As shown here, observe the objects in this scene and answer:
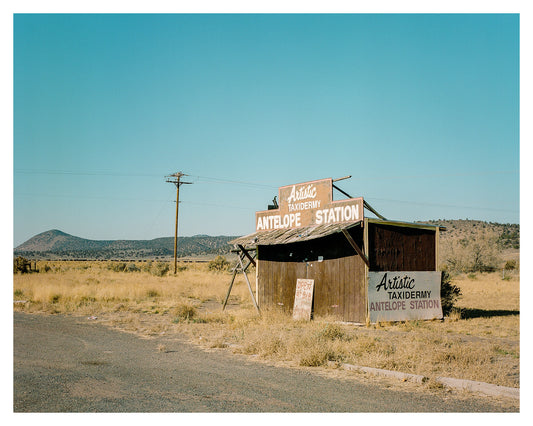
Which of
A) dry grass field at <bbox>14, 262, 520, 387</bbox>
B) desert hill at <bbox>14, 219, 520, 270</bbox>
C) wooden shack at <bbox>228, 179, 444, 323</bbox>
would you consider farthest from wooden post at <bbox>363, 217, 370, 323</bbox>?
desert hill at <bbox>14, 219, 520, 270</bbox>

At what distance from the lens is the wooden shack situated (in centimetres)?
1638

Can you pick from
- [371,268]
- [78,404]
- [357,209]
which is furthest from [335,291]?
[78,404]

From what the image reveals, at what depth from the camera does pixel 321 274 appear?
58.1ft

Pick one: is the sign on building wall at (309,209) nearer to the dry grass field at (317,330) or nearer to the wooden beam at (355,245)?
the wooden beam at (355,245)

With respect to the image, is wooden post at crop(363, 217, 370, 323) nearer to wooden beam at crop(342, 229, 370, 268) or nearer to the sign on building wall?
wooden beam at crop(342, 229, 370, 268)

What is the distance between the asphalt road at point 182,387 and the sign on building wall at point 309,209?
7.58 meters

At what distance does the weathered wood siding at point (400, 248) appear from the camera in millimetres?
16656

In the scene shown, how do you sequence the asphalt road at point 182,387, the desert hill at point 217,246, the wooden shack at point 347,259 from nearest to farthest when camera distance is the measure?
the asphalt road at point 182,387
the wooden shack at point 347,259
the desert hill at point 217,246

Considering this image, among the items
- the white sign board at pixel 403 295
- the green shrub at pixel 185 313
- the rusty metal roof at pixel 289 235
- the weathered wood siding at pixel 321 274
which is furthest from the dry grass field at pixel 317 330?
the rusty metal roof at pixel 289 235

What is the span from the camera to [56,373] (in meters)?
8.64

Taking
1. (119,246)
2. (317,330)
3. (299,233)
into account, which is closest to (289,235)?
(299,233)

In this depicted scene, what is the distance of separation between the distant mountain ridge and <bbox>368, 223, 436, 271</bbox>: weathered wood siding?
113327 millimetres

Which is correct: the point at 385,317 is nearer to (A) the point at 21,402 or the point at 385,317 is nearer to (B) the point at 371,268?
(B) the point at 371,268

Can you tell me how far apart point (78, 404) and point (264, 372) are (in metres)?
3.46
